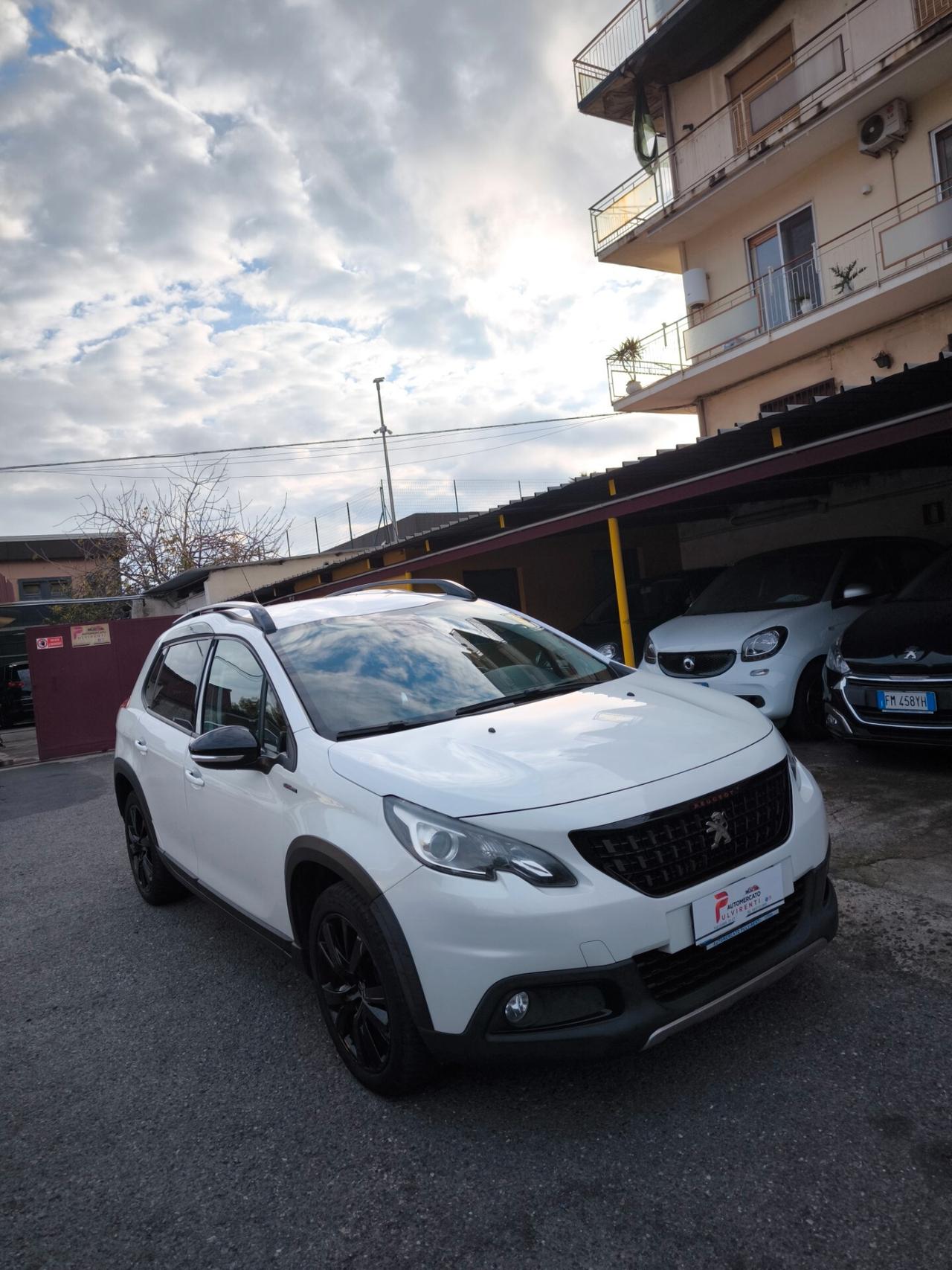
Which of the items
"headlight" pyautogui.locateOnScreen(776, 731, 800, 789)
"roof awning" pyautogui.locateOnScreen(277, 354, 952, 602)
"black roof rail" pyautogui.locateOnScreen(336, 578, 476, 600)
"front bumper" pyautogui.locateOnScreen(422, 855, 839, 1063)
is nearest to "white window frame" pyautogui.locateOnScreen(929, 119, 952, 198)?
"roof awning" pyautogui.locateOnScreen(277, 354, 952, 602)

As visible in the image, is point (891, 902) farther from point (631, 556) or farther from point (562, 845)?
point (631, 556)

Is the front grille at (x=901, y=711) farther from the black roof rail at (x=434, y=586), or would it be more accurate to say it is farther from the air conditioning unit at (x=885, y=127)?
the air conditioning unit at (x=885, y=127)

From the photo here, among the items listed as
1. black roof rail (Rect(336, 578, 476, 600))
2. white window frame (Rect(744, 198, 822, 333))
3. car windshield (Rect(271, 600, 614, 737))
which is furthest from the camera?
white window frame (Rect(744, 198, 822, 333))

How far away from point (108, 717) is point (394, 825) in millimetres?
13236

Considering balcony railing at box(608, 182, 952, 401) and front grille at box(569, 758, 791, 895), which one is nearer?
front grille at box(569, 758, 791, 895)

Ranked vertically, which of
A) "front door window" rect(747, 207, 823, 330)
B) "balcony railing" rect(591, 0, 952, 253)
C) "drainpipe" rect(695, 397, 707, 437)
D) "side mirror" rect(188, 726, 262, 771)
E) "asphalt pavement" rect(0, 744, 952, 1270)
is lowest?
"asphalt pavement" rect(0, 744, 952, 1270)

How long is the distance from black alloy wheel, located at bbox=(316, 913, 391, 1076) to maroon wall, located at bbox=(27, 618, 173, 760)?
1193 cm

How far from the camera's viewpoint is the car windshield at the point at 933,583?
19.9ft

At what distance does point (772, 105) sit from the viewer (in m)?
13.9

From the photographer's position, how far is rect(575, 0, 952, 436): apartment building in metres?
11.8

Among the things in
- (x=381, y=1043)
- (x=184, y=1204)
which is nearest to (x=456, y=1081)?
(x=381, y=1043)

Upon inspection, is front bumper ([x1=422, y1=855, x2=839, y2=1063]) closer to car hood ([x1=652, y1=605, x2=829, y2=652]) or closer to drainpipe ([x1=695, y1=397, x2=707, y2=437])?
car hood ([x1=652, y1=605, x2=829, y2=652])

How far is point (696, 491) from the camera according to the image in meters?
7.96

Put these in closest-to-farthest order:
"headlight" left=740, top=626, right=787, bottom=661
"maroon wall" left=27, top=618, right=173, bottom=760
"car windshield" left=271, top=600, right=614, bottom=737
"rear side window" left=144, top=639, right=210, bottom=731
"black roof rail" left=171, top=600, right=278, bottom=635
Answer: "car windshield" left=271, top=600, right=614, bottom=737
"black roof rail" left=171, top=600, right=278, bottom=635
"rear side window" left=144, top=639, right=210, bottom=731
"headlight" left=740, top=626, right=787, bottom=661
"maroon wall" left=27, top=618, right=173, bottom=760
